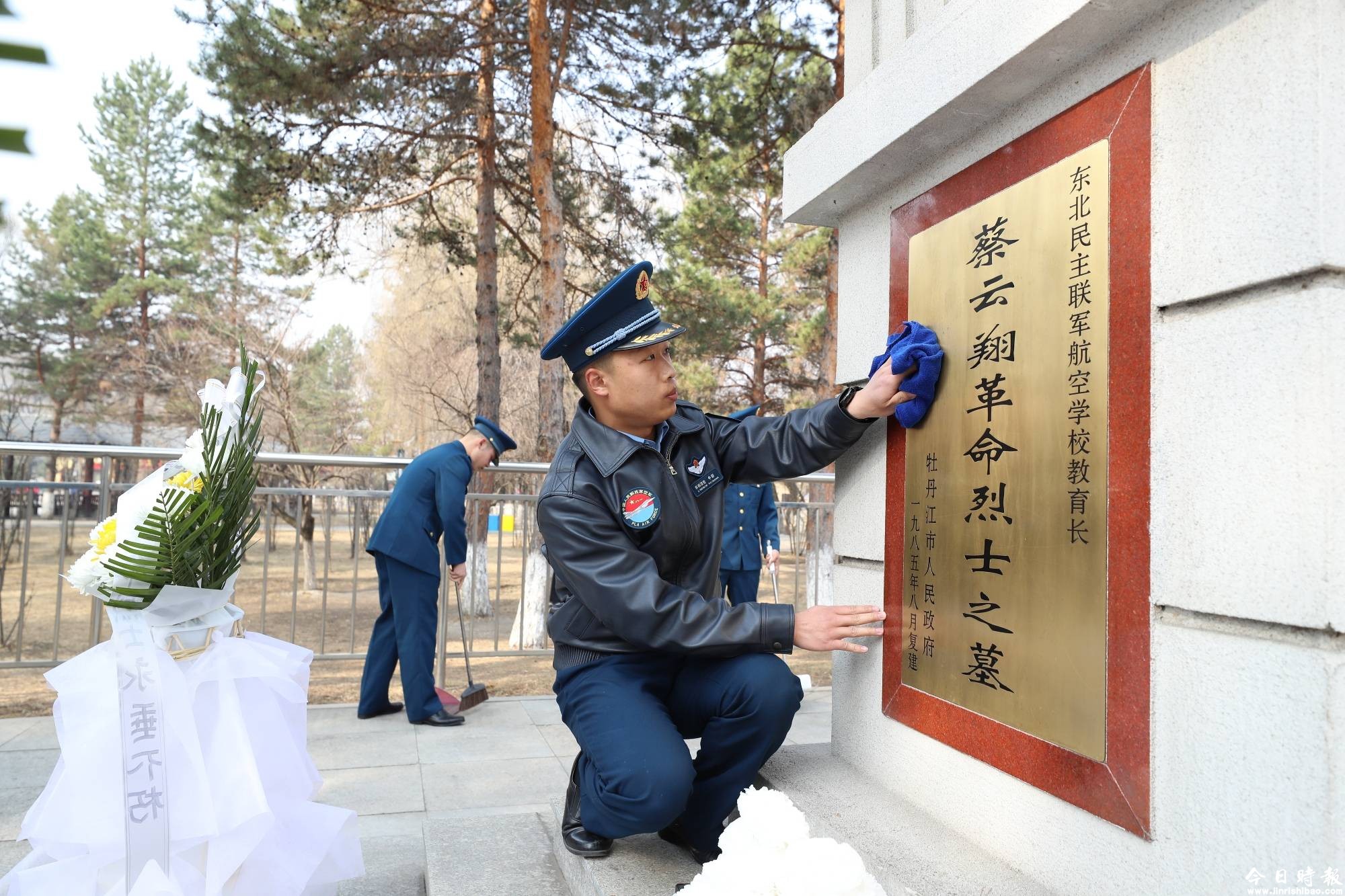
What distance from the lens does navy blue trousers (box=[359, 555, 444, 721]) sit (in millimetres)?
4523

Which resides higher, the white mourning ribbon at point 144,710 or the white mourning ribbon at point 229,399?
the white mourning ribbon at point 229,399

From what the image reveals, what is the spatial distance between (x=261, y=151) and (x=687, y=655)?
9.31m

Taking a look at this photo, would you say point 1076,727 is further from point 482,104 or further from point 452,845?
point 482,104

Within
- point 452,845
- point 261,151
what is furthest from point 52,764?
point 261,151

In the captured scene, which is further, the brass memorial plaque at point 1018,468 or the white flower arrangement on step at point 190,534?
the white flower arrangement on step at point 190,534

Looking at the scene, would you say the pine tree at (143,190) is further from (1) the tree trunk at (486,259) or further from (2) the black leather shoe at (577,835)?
(2) the black leather shoe at (577,835)

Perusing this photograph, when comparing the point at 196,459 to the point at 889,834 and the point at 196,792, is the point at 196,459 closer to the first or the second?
the point at 196,792

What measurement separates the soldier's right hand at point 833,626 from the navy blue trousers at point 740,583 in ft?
11.2

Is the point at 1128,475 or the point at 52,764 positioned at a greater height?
the point at 1128,475

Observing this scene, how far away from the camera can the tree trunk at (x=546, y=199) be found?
9141 mm

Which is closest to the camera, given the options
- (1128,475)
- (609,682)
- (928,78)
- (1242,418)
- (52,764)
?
(1242,418)

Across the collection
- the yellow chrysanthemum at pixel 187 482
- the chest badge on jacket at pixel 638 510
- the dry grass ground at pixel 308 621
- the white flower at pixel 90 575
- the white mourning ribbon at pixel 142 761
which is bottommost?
the dry grass ground at pixel 308 621

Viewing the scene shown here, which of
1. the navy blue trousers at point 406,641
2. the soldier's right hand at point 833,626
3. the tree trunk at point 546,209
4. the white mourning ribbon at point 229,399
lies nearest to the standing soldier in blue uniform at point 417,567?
the navy blue trousers at point 406,641

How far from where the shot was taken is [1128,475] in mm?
1587
